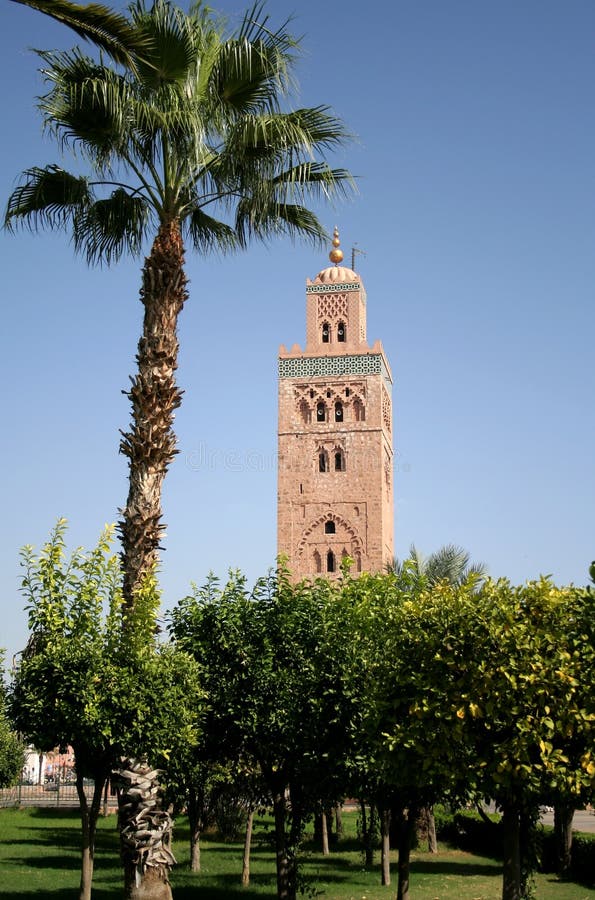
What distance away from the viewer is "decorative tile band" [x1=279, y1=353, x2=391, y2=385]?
145 ft

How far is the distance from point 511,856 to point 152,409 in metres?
6.16

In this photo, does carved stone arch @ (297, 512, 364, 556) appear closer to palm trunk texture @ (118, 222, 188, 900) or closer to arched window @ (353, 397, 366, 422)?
arched window @ (353, 397, 366, 422)

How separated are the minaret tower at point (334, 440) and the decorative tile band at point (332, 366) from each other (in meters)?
0.05

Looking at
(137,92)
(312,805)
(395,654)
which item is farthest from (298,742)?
(137,92)

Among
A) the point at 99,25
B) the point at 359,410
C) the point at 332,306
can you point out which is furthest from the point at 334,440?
the point at 99,25

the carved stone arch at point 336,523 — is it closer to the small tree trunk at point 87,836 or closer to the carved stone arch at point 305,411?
the carved stone arch at point 305,411

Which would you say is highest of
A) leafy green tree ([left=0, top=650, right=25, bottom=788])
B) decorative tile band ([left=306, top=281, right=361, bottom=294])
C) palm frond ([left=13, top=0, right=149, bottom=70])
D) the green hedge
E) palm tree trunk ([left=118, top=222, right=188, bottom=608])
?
decorative tile band ([left=306, top=281, right=361, bottom=294])

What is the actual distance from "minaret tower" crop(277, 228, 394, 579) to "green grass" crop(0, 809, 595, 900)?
53.1 feet

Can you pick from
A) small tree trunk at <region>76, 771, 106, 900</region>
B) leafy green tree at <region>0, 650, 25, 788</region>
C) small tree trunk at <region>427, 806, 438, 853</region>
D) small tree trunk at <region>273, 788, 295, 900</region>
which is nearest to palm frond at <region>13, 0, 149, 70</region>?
small tree trunk at <region>76, 771, 106, 900</region>

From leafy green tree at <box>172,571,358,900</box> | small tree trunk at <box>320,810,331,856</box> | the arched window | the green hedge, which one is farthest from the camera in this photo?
the arched window

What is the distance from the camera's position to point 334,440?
143 feet

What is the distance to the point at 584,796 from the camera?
971cm

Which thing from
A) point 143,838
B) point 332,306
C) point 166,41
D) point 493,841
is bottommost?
point 493,841

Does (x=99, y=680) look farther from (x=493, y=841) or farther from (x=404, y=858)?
(x=493, y=841)
